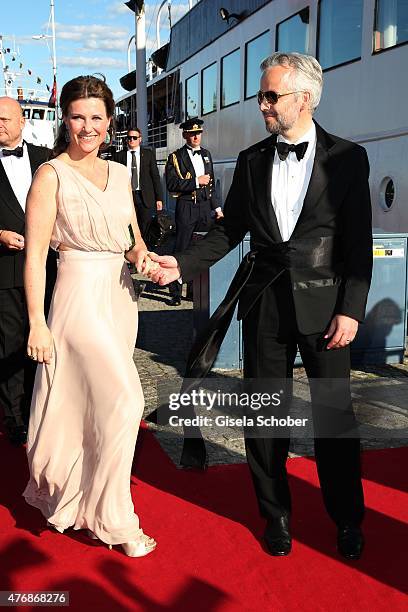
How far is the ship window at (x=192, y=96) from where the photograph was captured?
57.8 ft

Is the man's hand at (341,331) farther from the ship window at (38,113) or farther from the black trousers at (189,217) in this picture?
the ship window at (38,113)

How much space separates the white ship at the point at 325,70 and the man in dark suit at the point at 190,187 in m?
1.98

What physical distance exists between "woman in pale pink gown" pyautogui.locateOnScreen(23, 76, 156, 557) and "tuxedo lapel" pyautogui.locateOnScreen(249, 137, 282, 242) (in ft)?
2.03

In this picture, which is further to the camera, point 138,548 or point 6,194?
point 6,194

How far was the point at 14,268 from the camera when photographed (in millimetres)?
4629

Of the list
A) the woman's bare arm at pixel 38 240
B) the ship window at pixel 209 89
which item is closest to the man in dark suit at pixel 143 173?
the ship window at pixel 209 89

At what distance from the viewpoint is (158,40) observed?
953 inches

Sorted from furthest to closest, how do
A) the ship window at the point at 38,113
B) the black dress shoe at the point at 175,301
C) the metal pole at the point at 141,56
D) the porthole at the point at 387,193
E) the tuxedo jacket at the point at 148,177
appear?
the ship window at the point at 38,113, the metal pole at the point at 141,56, the tuxedo jacket at the point at 148,177, the black dress shoe at the point at 175,301, the porthole at the point at 387,193

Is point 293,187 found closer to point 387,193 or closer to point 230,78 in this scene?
point 387,193

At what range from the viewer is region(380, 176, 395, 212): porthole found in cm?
795

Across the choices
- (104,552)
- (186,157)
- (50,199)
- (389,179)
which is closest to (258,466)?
(104,552)

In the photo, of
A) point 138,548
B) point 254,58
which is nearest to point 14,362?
point 138,548

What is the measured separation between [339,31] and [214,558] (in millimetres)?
8070

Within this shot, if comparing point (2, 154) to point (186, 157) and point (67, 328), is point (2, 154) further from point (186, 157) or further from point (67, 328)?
point (186, 157)
